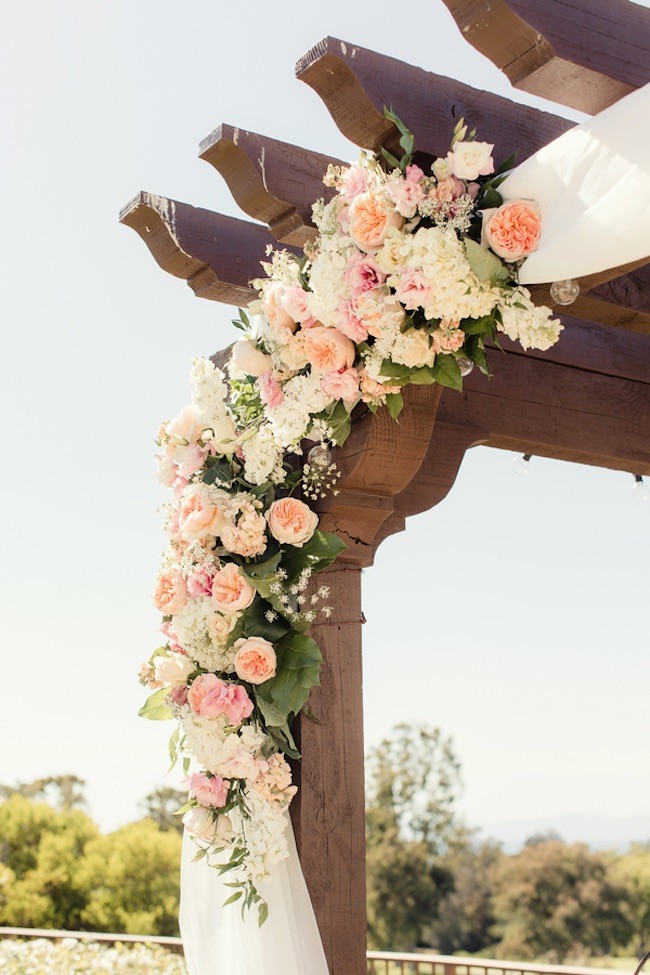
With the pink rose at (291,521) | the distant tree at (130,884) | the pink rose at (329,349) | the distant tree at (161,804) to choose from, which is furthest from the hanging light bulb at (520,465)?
the distant tree at (161,804)

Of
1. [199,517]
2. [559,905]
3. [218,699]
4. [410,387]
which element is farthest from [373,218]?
[559,905]

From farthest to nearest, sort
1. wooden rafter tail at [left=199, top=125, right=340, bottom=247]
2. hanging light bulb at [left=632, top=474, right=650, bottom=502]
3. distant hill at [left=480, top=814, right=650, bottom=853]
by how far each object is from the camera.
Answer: distant hill at [left=480, top=814, right=650, bottom=853], hanging light bulb at [left=632, top=474, right=650, bottom=502], wooden rafter tail at [left=199, top=125, right=340, bottom=247]

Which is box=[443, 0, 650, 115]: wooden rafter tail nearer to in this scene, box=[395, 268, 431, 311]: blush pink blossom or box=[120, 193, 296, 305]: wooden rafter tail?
box=[395, 268, 431, 311]: blush pink blossom

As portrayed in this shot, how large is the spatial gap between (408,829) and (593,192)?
1495 centimetres

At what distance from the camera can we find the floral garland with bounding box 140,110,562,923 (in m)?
1.96

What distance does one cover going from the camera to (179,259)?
273 cm

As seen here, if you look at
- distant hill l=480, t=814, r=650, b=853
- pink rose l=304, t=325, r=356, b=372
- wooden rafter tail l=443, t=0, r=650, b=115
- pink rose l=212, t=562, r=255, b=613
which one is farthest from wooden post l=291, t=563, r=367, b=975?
distant hill l=480, t=814, r=650, b=853

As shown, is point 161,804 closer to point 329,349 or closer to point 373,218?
point 329,349

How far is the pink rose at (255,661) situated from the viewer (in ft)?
7.47

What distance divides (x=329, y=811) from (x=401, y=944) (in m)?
13.6

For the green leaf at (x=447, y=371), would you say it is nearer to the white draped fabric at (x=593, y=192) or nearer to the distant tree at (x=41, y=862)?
the white draped fabric at (x=593, y=192)

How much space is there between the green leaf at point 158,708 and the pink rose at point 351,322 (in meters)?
0.94

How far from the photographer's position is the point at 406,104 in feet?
6.43

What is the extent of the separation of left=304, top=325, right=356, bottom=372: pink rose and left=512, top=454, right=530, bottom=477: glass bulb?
837mm
